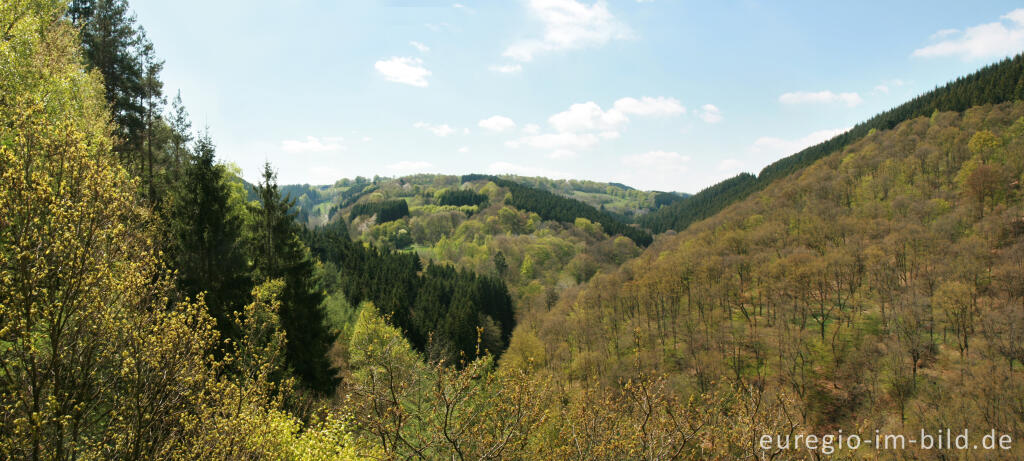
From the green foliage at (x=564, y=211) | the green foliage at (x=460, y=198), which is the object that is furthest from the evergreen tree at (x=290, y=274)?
the green foliage at (x=460, y=198)

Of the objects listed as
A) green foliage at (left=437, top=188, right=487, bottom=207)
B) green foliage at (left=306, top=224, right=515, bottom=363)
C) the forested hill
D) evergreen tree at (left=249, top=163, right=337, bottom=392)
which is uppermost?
the forested hill

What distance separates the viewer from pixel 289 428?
36.6 feet

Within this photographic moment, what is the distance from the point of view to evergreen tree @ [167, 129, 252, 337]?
50.0 feet

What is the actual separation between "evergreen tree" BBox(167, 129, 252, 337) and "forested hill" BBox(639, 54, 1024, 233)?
375ft

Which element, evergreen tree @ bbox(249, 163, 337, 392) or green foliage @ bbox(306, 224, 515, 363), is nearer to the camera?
evergreen tree @ bbox(249, 163, 337, 392)

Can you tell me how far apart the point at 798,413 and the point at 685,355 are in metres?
14.0

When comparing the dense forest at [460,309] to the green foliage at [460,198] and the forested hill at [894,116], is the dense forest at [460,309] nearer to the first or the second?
the forested hill at [894,116]

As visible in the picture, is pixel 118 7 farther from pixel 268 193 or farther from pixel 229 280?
pixel 229 280

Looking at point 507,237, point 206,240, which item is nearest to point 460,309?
point 206,240

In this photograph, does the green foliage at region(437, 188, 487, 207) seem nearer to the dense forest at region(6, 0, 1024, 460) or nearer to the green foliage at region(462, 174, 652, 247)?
the green foliage at region(462, 174, 652, 247)

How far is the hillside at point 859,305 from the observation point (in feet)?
107

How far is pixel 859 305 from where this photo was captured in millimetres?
44188

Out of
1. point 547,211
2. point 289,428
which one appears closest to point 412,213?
point 547,211

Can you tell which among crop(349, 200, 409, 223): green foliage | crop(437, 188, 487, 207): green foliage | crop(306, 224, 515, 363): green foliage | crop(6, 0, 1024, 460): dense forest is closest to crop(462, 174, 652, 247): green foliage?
crop(437, 188, 487, 207): green foliage
